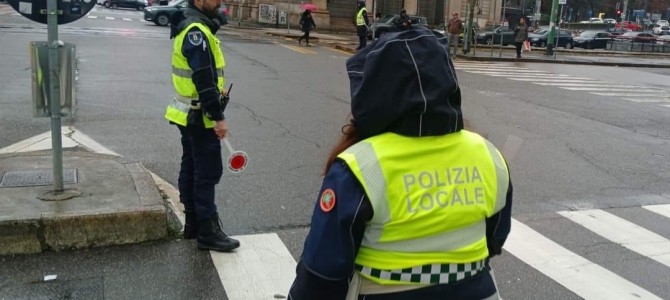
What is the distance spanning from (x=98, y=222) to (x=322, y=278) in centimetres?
326

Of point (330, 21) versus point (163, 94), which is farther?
point (330, 21)

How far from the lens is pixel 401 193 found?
190 cm

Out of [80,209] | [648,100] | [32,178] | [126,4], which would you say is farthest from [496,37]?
[80,209]

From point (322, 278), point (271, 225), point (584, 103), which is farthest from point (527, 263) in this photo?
point (584, 103)

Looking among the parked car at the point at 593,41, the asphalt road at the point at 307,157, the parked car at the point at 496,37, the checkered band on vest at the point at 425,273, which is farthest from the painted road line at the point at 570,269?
the parked car at the point at 593,41

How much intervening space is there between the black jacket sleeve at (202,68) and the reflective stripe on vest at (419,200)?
2.57 meters

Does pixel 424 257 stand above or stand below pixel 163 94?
above

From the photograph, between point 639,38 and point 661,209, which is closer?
point 661,209

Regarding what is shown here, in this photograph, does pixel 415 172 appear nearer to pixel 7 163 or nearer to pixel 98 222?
pixel 98 222

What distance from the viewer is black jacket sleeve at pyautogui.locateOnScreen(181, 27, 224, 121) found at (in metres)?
4.29

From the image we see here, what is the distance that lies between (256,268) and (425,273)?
9.03ft

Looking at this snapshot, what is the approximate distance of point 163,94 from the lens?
38.9ft

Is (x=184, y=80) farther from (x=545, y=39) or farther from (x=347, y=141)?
(x=545, y=39)

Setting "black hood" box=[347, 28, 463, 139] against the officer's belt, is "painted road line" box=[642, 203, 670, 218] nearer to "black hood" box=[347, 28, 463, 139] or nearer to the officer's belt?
the officer's belt
